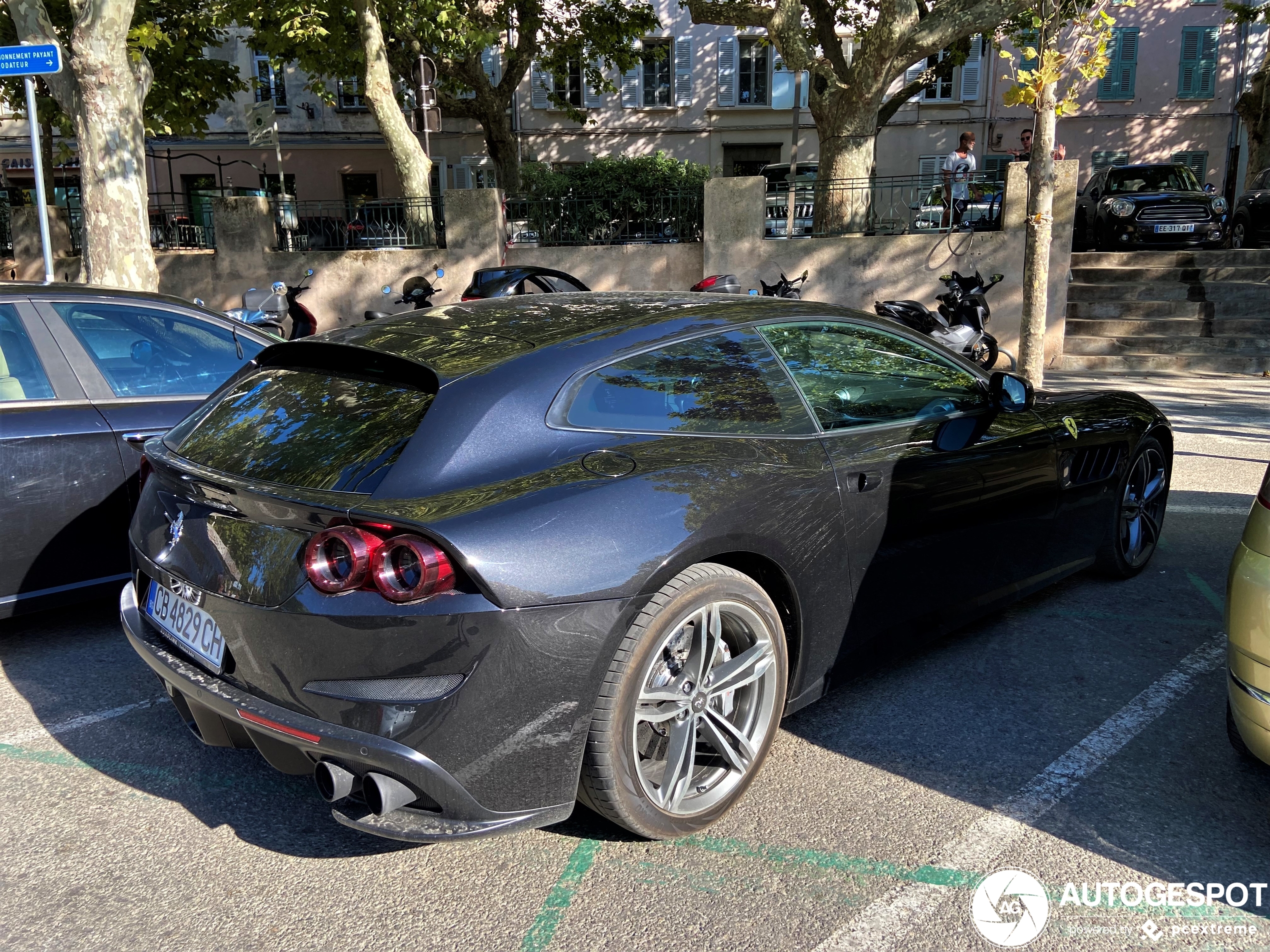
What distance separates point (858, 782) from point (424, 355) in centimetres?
189

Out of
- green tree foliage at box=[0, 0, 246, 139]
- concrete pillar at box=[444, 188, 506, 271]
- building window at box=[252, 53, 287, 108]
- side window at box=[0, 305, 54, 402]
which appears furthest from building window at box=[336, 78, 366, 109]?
side window at box=[0, 305, 54, 402]

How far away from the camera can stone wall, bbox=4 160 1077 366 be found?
1354cm

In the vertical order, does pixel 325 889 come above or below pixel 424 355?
below

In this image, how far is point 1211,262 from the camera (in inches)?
569

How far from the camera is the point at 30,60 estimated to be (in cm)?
769

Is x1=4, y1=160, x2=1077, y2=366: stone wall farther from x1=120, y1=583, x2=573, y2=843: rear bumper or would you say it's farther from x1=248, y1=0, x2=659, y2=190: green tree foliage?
x1=120, y1=583, x2=573, y2=843: rear bumper

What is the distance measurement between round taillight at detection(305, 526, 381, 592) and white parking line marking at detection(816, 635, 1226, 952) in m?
1.43

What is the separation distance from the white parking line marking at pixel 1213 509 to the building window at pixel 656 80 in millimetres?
27608

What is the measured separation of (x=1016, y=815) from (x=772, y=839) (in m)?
0.75

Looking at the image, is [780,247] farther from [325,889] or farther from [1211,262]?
[325,889]

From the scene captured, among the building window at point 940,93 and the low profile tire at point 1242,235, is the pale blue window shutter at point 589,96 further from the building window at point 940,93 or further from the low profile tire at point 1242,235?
the low profile tire at point 1242,235

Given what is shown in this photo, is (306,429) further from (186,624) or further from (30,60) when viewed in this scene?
(30,60)

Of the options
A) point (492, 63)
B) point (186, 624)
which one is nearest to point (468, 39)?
point (492, 63)

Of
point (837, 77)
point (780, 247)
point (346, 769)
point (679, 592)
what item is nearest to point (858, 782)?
point (679, 592)
